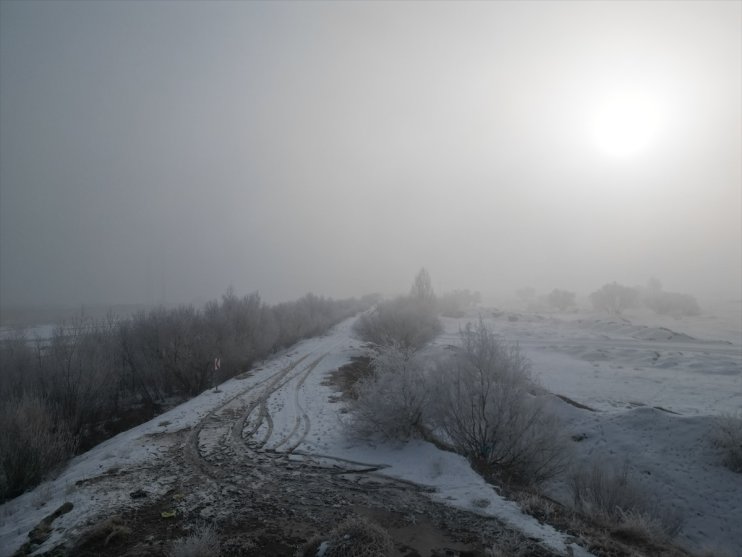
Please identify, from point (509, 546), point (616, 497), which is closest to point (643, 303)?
point (616, 497)

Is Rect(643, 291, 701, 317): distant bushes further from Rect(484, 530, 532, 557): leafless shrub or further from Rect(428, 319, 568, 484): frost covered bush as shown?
Rect(484, 530, 532, 557): leafless shrub

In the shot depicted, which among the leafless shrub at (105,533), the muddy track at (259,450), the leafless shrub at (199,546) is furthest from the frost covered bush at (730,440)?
the leafless shrub at (105,533)

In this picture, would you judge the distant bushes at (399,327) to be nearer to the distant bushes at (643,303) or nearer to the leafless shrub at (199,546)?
the leafless shrub at (199,546)

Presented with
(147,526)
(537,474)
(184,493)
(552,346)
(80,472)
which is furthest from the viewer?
(552,346)

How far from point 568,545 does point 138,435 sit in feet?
38.2

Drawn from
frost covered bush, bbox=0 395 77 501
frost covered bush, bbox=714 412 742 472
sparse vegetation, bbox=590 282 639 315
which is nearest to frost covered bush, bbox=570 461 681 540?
frost covered bush, bbox=714 412 742 472

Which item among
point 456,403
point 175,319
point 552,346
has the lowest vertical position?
point 552,346

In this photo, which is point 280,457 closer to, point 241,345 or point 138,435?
point 138,435

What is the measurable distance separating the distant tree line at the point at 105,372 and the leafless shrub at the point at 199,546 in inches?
213

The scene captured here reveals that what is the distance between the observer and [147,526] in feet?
22.0

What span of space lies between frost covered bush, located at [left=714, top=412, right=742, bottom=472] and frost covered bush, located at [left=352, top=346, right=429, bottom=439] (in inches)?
410

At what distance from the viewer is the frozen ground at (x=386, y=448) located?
779cm

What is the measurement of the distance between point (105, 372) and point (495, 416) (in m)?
16.1

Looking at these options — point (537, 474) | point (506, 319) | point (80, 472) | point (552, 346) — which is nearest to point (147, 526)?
point (80, 472)
